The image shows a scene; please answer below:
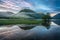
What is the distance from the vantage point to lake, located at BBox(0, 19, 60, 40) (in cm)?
299

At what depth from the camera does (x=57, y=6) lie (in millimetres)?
3010

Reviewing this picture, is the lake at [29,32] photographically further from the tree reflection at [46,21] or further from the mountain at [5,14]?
the mountain at [5,14]

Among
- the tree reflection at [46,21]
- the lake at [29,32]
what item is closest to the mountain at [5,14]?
the lake at [29,32]

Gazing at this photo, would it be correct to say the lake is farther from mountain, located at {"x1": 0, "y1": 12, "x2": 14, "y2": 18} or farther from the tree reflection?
mountain, located at {"x1": 0, "y1": 12, "x2": 14, "y2": 18}

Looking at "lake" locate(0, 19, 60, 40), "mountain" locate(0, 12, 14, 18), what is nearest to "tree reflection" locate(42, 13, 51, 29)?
"lake" locate(0, 19, 60, 40)

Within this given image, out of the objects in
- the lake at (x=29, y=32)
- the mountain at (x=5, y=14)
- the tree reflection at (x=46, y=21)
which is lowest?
the lake at (x=29, y=32)

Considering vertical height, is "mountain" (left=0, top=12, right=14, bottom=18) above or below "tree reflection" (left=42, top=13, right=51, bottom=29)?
above

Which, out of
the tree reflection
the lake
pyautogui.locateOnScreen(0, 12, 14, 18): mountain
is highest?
pyautogui.locateOnScreen(0, 12, 14, 18): mountain

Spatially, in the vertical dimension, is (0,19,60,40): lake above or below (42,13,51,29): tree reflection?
below

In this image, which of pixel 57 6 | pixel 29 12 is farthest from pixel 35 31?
pixel 57 6

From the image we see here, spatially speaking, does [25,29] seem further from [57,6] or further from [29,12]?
[57,6]

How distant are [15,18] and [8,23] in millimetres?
142

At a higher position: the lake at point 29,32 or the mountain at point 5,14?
the mountain at point 5,14

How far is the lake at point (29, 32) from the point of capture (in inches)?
118
